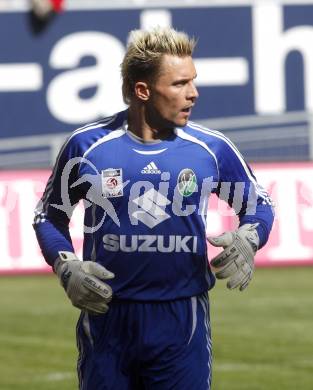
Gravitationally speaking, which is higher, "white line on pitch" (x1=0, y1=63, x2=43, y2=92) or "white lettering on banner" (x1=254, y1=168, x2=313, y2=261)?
"white line on pitch" (x1=0, y1=63, x2=43, y2=92)

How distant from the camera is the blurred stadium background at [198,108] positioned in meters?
15.2

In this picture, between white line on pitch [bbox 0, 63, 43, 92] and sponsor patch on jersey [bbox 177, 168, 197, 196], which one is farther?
white line on pitch [bbox 0, 63, 43, 92]

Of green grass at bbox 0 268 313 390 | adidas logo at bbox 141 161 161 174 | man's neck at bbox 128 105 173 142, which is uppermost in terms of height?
man's neck at bbox 128 105 173 142

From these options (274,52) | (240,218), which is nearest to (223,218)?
(274,52)

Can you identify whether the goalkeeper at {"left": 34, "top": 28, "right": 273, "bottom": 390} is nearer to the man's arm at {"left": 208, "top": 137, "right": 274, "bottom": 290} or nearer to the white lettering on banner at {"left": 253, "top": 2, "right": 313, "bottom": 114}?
the man's arm at {"left": 208, "top": 137, "right": 274, "bottom": 290}

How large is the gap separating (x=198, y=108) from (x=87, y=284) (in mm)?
21692

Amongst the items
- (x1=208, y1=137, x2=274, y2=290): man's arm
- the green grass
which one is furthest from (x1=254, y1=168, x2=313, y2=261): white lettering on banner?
(x1=208, y1=137, x2=274, y2=290): man's arm

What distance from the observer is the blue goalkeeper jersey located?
558cm

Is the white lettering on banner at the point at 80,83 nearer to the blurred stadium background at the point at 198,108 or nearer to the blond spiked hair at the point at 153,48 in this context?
the blurred stadium background at the point at 198,108

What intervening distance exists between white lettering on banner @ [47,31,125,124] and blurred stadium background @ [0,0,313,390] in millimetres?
21

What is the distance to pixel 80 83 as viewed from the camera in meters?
26.6

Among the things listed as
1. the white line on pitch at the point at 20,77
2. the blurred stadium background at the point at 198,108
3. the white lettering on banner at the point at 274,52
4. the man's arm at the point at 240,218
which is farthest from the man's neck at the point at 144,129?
the white lettering on banner at the point at 274,52

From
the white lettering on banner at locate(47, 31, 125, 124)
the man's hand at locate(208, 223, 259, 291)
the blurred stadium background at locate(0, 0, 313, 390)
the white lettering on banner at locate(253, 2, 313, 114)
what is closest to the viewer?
the man's hand at locate(208, 223, 259, 291)

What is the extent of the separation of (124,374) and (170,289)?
42 cm
